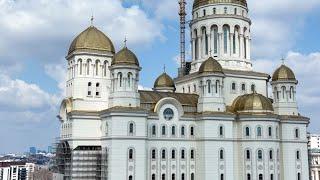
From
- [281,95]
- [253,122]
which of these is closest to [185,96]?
[253,122]

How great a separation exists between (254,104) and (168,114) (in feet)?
→ 28.7

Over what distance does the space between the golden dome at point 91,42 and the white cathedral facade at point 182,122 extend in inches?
4.1

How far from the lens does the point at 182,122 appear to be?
45.2 meters

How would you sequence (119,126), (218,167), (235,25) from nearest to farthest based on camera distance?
(119,126) → (218,167) → (235,25)

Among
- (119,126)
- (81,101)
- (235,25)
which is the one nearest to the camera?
(119,126)

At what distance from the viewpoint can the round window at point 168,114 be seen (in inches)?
1755

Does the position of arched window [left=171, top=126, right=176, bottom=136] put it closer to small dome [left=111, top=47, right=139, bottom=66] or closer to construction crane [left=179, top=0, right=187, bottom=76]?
small dome [left=111, top=47, right=139, bottom=66]

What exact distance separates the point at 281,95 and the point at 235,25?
9753mm

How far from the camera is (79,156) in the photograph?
43.8 meters

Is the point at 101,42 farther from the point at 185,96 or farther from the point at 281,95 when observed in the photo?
the point at 281,95

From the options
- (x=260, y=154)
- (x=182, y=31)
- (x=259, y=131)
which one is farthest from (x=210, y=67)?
(x=182, y=31)

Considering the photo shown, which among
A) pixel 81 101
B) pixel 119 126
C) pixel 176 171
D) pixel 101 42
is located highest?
pixel 101 42

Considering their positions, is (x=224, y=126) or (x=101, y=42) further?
(x=101, y=42)

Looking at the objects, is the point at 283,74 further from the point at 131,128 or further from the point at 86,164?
the point at 86,164
